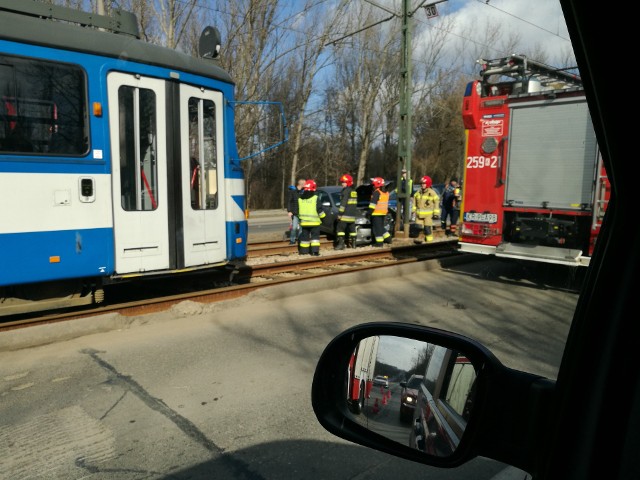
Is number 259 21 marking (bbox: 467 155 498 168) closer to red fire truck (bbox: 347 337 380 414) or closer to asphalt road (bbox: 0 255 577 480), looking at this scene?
asphalt road (bbox: 0 255 577 480)

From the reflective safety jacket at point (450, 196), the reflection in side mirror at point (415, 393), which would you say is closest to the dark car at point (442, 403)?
the reflection in side mirror at point (415, 393)

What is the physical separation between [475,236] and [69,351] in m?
7.14

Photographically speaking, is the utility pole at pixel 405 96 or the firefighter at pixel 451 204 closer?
the utility pole at pixel 405 96

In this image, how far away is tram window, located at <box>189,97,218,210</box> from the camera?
7.12 m

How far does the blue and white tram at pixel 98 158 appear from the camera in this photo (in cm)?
553

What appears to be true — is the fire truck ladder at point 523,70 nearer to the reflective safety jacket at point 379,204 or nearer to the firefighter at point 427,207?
the reflective safety jacket at point 379,204

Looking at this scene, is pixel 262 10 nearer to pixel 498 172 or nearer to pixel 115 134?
pixel 498 172

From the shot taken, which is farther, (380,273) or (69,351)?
(380,273)

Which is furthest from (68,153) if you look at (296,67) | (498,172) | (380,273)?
(296,67)

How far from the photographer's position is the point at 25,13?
5.71 m

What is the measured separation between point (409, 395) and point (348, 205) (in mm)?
11619

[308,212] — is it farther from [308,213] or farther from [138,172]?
[138,172]

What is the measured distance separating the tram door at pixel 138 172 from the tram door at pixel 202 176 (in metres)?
0.32

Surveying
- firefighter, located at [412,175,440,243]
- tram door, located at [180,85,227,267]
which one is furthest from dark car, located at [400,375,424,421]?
firefighter, located at [412,175,440,243]
